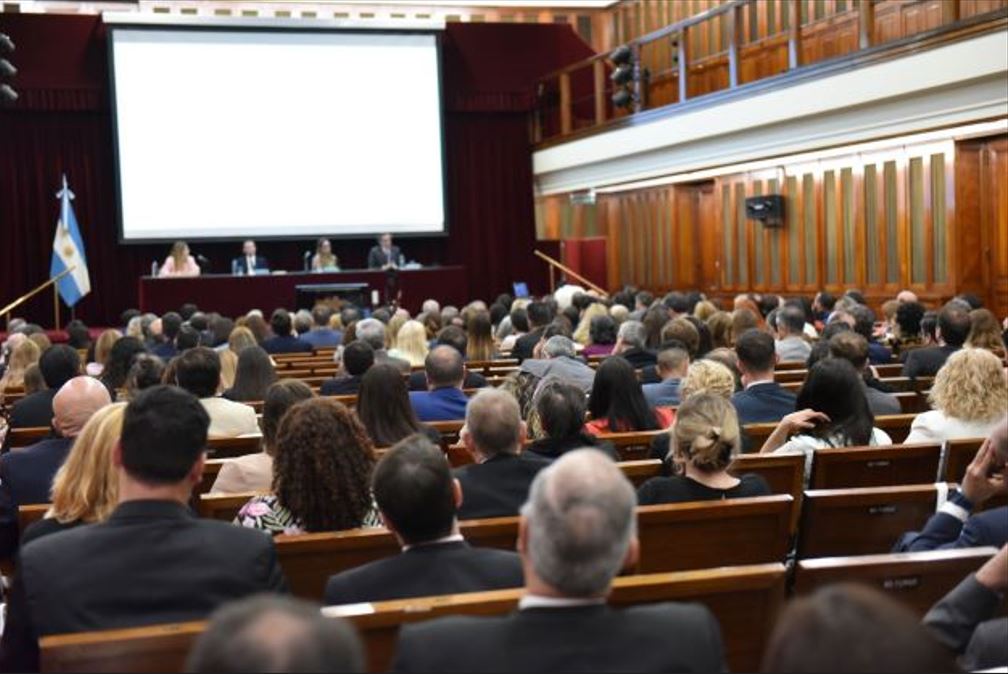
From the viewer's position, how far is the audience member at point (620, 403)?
521cm

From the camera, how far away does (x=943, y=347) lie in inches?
272

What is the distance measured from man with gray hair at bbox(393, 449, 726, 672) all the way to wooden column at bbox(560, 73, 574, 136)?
16811mm

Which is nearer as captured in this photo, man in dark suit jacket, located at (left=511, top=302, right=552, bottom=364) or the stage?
man in dark suit jacket, located at (left=511, top=302, right=552, bottom=364)

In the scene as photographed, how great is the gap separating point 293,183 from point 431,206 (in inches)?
82.2

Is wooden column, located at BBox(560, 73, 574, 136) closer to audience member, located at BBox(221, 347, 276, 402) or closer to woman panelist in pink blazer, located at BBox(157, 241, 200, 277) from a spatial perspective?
woman panelist in pink blazer, located at BBox(157, 241, 200, 277)

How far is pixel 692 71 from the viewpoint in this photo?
1797cm

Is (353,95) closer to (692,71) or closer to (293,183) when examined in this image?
(293,183)

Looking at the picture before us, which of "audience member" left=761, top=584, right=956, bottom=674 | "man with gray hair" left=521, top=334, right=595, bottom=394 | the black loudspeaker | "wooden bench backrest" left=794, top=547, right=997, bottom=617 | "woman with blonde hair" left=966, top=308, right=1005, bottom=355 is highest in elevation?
the black loudspeaker

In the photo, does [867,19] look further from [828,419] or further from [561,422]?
[561,422]

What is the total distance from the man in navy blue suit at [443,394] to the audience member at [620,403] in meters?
0.98

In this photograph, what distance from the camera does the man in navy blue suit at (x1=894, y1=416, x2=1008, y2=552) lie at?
9.50 ft

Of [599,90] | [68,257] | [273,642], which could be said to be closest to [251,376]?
[273,642]

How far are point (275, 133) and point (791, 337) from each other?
10.9 m

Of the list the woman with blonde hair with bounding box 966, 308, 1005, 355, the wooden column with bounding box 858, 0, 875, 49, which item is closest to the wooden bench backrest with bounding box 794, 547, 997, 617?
the woman with blonde hair with bounding box 966, 308, 1005, 355
